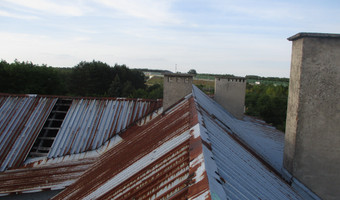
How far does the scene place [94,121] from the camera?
1148 centimetres

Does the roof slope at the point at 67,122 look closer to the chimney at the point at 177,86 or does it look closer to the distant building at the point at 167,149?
the distant building at the point at 167,149

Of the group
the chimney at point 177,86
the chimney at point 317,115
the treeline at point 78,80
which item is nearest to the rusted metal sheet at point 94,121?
the chimney at point 177,86

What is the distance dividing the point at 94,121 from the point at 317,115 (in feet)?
27.5

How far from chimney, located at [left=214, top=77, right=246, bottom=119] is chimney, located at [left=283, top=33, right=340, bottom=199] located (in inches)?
323

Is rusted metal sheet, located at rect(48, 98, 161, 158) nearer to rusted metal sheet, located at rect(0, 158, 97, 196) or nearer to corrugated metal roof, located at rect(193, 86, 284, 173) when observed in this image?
rusted metal sheet, located at rect(0, 158, 97, 196)

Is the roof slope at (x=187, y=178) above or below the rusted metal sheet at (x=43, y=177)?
above

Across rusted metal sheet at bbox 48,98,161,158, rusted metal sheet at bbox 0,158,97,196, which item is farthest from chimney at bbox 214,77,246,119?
rusted metal sheet at bbox 0,158,97,196

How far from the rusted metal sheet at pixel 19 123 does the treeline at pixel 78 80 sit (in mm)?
15827

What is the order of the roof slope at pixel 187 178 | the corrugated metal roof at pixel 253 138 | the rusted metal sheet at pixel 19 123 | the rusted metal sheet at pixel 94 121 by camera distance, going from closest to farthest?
the roof slope at pixel 187 178
the corrugated metal roof at pixel 253 138
the rusted metal sheet at pixel 19 123
the rusted metal sheet at pixel 94 121

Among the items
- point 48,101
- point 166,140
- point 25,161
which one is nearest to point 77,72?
point 48,101

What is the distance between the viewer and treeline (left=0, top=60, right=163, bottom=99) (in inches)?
1041

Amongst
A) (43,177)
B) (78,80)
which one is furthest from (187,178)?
(78,80)

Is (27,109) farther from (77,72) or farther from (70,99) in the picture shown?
(77,72)

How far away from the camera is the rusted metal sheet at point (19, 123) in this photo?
32.6ft
